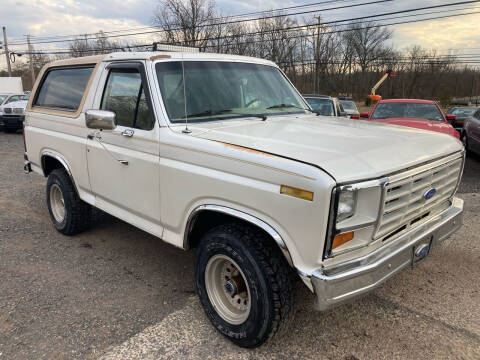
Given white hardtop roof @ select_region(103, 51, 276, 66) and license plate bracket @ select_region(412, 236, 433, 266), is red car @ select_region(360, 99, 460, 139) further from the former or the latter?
license plate bracket @ select_region(412, 236, 433, 266)

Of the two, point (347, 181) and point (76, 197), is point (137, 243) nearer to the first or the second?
point (76, 197)

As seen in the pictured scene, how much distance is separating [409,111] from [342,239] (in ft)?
25.6

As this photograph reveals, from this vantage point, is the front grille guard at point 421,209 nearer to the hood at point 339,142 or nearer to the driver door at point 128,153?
the hood at point 339,142

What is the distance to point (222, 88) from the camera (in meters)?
3.52

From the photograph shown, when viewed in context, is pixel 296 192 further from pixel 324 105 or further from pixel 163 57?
pixel 324 105

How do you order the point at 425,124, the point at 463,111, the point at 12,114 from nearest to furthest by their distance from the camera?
the point at 425,124, the point at 463,111, the point at 12,114

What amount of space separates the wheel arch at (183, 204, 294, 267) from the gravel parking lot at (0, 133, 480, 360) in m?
0.69

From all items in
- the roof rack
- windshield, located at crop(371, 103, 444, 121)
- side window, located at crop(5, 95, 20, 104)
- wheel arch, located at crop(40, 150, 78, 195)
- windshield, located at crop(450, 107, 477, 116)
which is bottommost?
side window, located at crop(5, 95, 20, 104)

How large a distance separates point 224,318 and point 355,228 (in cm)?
127

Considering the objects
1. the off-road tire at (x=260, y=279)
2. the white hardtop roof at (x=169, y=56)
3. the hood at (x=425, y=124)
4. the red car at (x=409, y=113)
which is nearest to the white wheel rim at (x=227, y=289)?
the off-road tire at (x=260, y=279)

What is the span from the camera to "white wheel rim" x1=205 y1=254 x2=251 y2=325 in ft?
9.13

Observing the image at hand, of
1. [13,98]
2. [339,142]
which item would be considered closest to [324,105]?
[339,142]

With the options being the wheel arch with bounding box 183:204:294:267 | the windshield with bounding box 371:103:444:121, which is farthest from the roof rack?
the windshield with bounding box 371:103:444:121

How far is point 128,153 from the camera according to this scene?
11.1 ft
